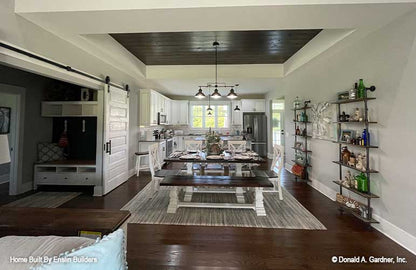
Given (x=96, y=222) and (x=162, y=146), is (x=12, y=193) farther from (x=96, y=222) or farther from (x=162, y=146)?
(x=96, y=222)

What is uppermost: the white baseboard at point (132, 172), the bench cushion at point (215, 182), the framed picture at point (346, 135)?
the framed picture at point (346, 135)

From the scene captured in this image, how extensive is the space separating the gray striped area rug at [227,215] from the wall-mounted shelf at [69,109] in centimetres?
220

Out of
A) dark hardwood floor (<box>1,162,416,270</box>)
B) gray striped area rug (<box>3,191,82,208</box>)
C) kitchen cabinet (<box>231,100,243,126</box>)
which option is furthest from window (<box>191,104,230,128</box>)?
dark hardwood floor (<box>1,162,416,270</box>)

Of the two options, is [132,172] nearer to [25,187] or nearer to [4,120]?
[25,187]

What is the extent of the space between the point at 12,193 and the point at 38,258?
14.2ft

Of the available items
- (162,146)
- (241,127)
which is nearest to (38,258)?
(162,146)

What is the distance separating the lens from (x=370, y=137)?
2785mm

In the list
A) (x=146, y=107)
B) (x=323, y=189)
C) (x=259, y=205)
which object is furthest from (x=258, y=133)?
(x=259, y=205)

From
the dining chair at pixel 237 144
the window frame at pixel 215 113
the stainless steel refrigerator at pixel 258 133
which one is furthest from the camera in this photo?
the window frame at pixel 215 113

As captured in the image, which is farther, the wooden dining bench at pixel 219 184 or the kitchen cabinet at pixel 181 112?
the kitchen cabinet at pixel 181 112

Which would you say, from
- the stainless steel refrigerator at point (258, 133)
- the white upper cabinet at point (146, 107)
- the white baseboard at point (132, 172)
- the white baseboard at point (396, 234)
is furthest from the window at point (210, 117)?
the white baseboard at point (396, 234)

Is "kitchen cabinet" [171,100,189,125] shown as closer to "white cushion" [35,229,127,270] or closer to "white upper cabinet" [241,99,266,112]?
"white upper cabinet" [241,99,266,112]

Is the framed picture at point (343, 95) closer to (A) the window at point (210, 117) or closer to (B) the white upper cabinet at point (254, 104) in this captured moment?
(B) the white upper cabinet at point (254, 104)

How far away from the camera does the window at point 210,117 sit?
8898 mm
